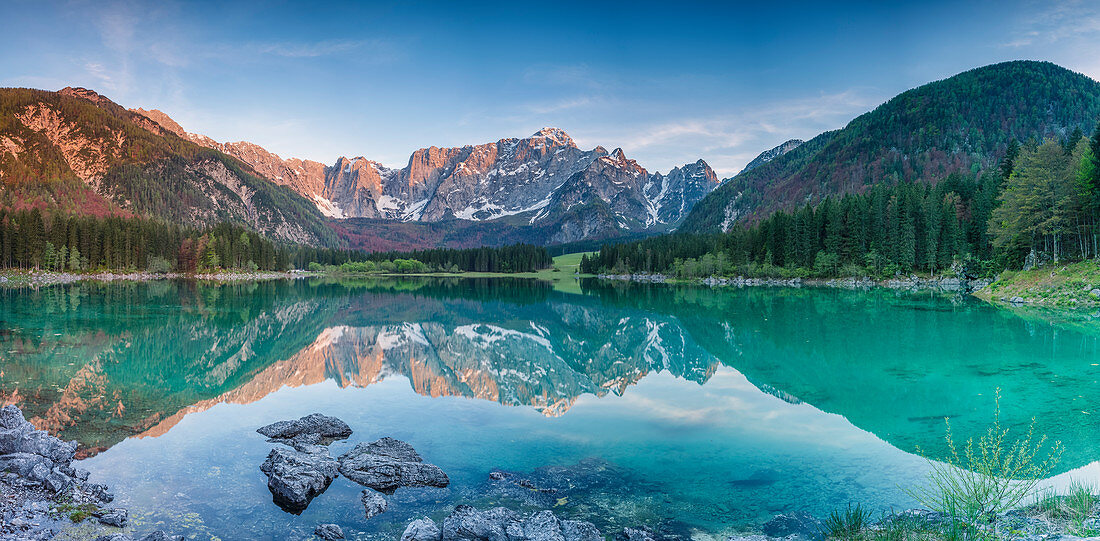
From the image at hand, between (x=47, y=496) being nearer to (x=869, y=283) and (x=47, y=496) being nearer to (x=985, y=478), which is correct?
(x=985, y=478)

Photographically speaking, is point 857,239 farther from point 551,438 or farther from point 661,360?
point 551,438

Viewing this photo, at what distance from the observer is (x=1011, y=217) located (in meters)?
61.3

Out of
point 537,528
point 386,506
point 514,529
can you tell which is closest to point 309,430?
point 386,506

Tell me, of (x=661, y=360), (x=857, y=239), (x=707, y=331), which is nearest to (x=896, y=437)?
(x=661, y=360)

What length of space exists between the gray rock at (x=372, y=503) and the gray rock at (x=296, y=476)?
116 centimetres

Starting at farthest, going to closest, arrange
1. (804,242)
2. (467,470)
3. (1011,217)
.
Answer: (804,242) < (1011,217) < (467,470)

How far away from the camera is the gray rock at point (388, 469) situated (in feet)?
40.7

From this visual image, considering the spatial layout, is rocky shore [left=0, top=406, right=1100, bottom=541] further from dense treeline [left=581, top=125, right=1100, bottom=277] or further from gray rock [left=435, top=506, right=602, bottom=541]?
dense treeline [left=581, top=125, right=1100, bottom=277]

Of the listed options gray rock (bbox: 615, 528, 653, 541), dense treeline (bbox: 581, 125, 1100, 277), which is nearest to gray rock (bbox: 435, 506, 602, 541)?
gray rock (bbox: 615, 528, 653, 541)

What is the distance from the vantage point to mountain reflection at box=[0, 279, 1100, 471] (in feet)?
58.8

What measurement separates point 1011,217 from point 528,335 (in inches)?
2327

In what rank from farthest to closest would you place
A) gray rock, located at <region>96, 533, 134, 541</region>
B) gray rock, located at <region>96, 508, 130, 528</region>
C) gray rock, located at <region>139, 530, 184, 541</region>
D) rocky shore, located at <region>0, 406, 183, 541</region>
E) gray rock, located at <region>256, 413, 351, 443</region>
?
1. gray rock, located at <region>256, 413, 351, 443</region>
2. gray rock, located at <region>96, 508, 130, 528</region>
3. rocky shore, located at <region>0, 406, 183, 541</region>
4. gray rock, located at <region>139, 530, 184, 541</region>
5. gray rock, located at <region>96, 533, 134, 541</region>

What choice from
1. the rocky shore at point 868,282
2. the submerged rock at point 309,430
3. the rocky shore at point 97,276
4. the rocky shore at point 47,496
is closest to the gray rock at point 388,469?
the submerged rock at point 309,430

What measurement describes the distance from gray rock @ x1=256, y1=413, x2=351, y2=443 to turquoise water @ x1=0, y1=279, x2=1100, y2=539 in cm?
88
